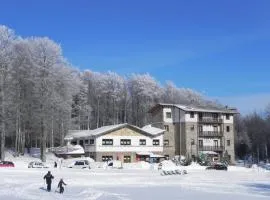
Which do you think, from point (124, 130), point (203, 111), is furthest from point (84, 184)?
point (203, 111)

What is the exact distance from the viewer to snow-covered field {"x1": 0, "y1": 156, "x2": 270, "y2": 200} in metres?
38.2

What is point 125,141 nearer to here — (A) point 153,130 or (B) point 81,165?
(A) point 153,130

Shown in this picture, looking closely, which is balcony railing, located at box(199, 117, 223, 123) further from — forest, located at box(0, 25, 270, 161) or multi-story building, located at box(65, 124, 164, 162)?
forest, located at box(0, 25, 270, 161)

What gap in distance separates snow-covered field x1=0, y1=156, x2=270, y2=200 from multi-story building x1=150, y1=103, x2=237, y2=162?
1239 inches

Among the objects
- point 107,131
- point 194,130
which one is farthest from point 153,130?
point 107,131

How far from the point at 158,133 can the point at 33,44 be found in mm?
28017

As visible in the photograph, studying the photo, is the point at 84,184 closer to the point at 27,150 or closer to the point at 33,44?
the point at 33,44

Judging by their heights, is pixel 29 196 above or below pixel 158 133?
below

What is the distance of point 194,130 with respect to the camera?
315 feet

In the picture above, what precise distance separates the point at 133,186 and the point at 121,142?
38480mm

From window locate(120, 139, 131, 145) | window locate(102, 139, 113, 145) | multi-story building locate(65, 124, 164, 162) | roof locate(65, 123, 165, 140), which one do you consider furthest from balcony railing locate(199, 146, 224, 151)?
window locate(102, 139, 113, 145)

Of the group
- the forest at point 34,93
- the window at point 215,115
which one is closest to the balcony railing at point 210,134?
the window at point 215,115

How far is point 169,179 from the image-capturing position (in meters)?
54.8

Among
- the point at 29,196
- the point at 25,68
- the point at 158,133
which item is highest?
the point at 25,68
